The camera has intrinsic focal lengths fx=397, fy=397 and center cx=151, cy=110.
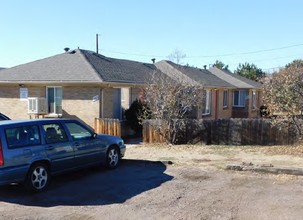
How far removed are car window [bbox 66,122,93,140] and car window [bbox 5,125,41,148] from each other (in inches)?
43.4

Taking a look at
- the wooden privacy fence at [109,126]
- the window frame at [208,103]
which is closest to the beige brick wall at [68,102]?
the wooden privacy fence at [109,126]

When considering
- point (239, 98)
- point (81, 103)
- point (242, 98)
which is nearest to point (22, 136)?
point (81, 103)

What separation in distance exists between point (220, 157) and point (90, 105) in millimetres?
7769

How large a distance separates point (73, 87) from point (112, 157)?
8588mm

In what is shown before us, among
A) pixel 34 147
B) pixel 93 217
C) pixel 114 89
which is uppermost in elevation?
pixel 114 89

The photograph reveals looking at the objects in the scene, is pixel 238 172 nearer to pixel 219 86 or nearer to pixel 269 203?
pixel 269 203

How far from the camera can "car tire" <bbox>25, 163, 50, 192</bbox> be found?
7.74m

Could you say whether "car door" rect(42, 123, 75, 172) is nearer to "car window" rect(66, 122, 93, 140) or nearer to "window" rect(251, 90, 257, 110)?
"car window" rect(66, 122, 93, 140)

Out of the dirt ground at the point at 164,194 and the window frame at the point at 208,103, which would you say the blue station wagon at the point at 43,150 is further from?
the window frame at the point at 208,103

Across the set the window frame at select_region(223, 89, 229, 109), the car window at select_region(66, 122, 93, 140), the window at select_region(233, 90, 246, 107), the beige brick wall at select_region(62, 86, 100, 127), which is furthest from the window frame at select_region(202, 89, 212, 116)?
the car window at select_region(66, 122, 93, 140)

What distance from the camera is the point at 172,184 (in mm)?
8438

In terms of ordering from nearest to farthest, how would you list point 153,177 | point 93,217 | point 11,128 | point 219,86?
point 93,217 → point 11,128 → point 153,177 → point 219,86

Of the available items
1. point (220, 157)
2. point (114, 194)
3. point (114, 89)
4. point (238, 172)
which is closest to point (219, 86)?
point (114, 89)

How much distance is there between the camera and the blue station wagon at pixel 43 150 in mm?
7434
